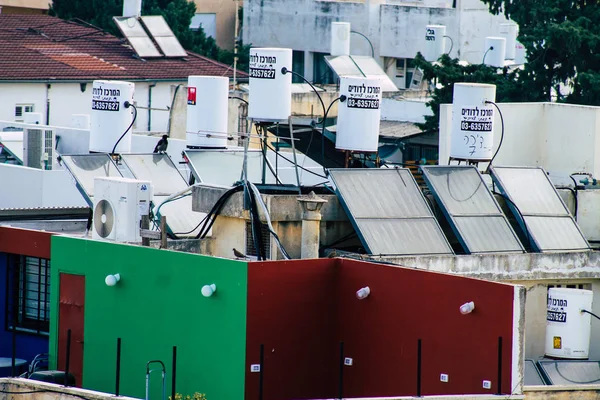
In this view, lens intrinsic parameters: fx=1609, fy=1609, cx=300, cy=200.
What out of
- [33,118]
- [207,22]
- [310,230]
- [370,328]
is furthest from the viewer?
[207,22]

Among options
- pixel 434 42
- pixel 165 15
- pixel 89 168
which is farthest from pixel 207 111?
pixel 165 15

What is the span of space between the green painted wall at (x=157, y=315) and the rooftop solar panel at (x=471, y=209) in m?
5.17

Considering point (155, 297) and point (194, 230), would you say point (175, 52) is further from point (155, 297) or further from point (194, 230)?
point (155, 297)

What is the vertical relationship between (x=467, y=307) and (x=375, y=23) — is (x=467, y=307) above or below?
below

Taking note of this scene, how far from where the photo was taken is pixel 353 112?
2503cm

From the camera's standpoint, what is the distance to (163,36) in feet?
188

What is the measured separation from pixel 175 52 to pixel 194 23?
54.6ft

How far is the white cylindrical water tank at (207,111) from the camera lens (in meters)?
27.0

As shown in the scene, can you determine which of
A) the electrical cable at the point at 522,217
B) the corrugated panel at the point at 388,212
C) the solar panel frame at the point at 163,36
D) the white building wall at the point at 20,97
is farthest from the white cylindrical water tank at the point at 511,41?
the corrugated panel at the point at 388,212

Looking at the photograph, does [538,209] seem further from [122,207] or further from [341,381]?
[341,381]

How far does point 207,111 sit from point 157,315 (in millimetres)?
6623

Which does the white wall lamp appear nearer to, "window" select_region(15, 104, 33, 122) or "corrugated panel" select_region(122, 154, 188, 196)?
"corrugated panel" select_region(122, 154, 188, 196)

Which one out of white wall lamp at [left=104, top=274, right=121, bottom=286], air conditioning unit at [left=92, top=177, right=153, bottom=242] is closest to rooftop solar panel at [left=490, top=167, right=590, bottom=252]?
air conditioning unit at [left=92, top=177, right=153, bottom=242]

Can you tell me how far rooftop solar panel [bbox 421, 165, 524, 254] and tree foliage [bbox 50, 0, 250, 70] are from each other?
38.5 m
